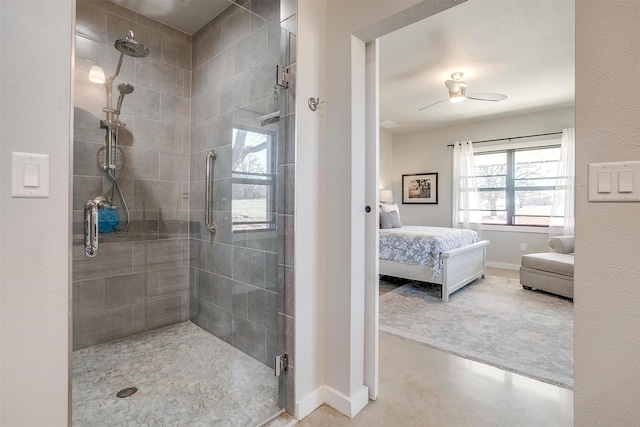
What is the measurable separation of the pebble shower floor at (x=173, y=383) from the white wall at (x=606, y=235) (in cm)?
138

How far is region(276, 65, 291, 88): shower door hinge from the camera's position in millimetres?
1529

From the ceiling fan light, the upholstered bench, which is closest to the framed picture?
the upholstered bench

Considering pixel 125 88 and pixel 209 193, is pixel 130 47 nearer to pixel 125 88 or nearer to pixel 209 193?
pixel 125 88

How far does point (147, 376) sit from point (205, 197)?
1192mm

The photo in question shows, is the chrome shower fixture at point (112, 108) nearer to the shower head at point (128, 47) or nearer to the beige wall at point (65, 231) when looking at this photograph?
the shower head at point (128, 47)

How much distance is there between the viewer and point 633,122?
0.80 meters

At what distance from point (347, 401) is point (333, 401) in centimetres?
10

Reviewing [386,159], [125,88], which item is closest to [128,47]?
[125,88]

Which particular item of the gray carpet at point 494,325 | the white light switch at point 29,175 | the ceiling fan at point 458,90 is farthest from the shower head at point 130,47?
the ceiling fan at point 458,90

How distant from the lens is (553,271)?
349 cm

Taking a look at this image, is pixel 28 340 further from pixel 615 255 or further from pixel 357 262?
pixel 615 255

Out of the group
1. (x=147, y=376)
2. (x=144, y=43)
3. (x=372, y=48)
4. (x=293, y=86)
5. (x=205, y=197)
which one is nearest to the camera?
(x=293, y=86)

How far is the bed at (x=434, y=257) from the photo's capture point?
3.44m

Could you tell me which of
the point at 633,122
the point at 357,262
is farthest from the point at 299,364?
the point at 633,122
